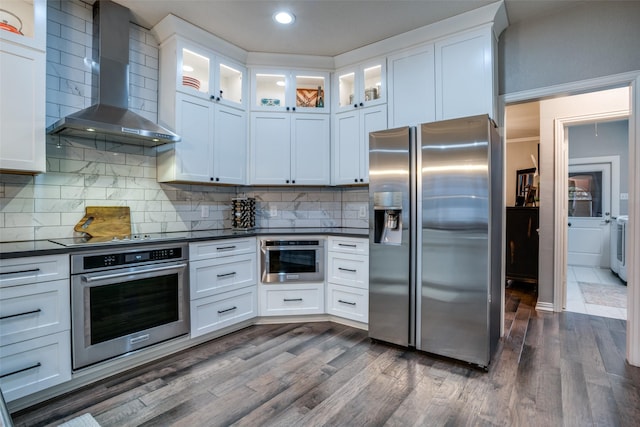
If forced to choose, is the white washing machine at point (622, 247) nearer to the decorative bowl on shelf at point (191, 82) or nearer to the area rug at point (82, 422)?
the decorative bowl on shelf at point (191, 82)

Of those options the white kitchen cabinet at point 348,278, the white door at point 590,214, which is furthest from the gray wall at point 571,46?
the white door at point 590,214

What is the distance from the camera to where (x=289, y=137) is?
11.5 feet

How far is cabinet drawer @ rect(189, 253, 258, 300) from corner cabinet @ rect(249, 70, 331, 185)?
2.96 feet

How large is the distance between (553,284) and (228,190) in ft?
12.2

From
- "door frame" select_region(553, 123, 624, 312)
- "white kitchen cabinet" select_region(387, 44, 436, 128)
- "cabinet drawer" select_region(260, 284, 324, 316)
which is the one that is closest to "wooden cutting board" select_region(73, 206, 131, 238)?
"cabinet drawer" select_region(260, 284, 324, 316)

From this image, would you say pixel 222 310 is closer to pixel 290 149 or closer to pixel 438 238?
pixel 290 149

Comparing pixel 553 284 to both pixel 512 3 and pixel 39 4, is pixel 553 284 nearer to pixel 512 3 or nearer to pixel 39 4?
pixel 512 3

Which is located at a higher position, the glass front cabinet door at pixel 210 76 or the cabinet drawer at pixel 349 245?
the glass front cabinet door at pixel 210 76

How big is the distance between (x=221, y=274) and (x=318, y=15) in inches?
90.4

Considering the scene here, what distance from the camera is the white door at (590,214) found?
5836mm

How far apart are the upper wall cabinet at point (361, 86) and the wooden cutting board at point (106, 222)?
2.26 meters

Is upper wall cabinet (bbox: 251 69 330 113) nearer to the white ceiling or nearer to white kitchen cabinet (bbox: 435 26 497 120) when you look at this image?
the white ceiling

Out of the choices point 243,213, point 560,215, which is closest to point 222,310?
point 243,213

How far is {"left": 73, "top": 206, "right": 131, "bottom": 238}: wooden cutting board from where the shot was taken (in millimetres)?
2576
